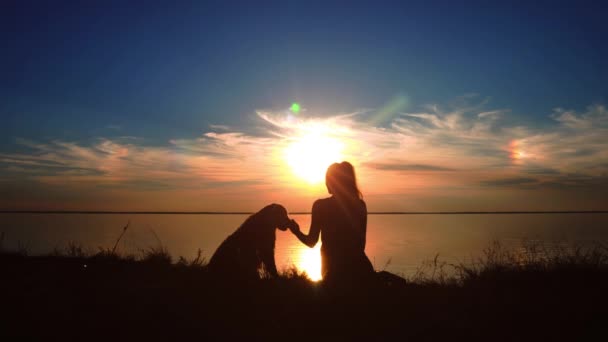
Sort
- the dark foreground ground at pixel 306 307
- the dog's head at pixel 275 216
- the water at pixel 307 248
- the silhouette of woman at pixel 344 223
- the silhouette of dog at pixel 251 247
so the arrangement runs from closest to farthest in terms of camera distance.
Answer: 1. the dark foreground ground at pixel 306 307
2. the silhouette of woman at pixel 344 223
3. the silhouette of dog at pixel 251 247
4. the dog's head at pixel 275 216
5. the water at pixel 307 248

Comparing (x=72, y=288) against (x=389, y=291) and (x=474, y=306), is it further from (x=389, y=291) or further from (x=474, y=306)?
(x=474, y=306)

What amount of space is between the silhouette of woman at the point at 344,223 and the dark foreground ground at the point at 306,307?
288 mm

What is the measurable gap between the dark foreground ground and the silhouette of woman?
29cm

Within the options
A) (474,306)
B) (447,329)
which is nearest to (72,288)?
(447,329)

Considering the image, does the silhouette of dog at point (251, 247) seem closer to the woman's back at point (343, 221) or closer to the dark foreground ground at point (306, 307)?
the dark foreground ground at point (306, 307)

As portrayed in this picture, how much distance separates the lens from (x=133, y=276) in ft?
21.7

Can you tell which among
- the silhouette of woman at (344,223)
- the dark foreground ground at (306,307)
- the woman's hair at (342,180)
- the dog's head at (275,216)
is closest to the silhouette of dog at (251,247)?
the dog's head at (275,216)

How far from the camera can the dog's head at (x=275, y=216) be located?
19.8ft

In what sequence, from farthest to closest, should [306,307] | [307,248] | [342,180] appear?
1. [307,248]
2. [342,180]
3. [306,307]

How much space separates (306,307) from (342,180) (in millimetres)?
1806

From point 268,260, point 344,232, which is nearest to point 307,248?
point 268,260

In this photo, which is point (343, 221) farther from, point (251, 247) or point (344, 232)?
point (251, 247)

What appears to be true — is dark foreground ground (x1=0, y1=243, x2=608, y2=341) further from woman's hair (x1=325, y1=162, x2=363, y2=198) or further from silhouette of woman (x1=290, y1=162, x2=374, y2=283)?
woman's hair (x1=325, y1=162, x2=363, y2=198)

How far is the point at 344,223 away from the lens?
218 inches
